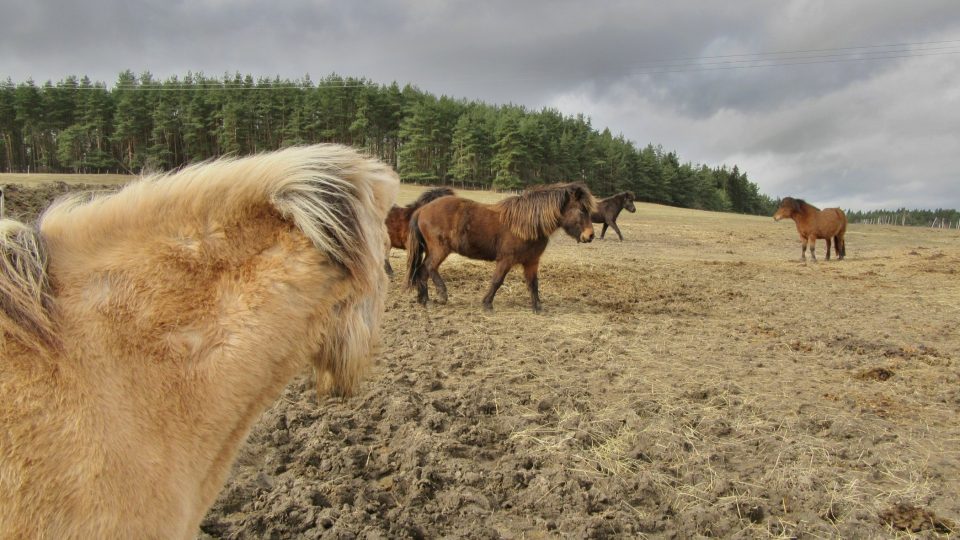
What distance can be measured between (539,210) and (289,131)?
4524 centimetres

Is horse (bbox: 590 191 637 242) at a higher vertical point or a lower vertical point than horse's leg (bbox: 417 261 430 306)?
higher

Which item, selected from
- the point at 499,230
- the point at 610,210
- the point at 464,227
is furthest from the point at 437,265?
the point at 610,210

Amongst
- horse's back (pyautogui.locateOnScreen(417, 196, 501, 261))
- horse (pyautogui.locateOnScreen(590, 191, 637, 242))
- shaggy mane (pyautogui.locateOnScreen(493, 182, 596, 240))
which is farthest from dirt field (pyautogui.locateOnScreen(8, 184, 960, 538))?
horse (pyautogui.locateOnScreen(590, 191, 637, 242))

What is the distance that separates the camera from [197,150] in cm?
4591

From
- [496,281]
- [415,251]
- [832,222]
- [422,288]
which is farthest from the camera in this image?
[832,222]

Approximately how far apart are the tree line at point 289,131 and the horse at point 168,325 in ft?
128

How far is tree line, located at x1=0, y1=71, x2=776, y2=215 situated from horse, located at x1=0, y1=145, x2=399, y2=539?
3913 centimetres

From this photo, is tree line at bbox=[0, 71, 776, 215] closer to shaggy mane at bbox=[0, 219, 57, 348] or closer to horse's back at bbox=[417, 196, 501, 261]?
horse's back at bbox=[417, 196, 501, 261]

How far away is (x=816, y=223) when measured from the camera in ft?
55.3

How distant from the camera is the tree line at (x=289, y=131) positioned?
44.0 meters

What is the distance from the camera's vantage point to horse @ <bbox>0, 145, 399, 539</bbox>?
3.36 ft

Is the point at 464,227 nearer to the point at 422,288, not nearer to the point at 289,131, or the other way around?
the point at 422,288

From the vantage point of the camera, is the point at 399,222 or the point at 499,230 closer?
the point at 499,230

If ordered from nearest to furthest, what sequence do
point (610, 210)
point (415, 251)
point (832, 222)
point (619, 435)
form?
point (619, 435), point (415, 251), point (832, 222), point (610, 210)
